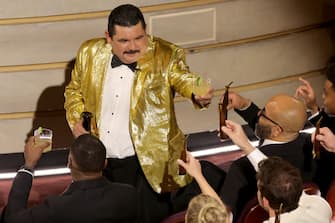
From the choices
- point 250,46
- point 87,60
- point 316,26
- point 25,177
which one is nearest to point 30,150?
point 25,177

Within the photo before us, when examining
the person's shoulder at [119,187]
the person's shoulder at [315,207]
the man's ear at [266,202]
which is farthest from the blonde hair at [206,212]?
the person's shoulder at [119,187]

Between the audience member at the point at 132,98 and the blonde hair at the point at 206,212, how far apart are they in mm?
1112

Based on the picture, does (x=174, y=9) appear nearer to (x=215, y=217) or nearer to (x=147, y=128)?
(x=147, y=128)

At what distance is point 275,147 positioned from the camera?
4.07 meters

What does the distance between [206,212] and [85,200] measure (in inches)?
25.0

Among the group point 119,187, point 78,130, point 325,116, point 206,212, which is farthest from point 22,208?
point 325,116

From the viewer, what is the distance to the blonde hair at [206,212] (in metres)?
3.20

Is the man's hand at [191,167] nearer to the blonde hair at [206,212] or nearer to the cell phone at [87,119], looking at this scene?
the blonde hair at [206,212]

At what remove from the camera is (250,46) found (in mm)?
6320

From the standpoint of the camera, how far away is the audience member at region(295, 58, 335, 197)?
4.18 meters

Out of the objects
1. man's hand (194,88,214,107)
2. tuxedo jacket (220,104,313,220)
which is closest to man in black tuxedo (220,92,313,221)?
tuxedo jacket (220,104,313,220)

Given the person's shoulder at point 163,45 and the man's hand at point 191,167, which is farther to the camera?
the person's shoulder at point 163,45

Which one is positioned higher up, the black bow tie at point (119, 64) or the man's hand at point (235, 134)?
the black bow tie at point (119, 64)

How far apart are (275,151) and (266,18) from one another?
96.7 inches
